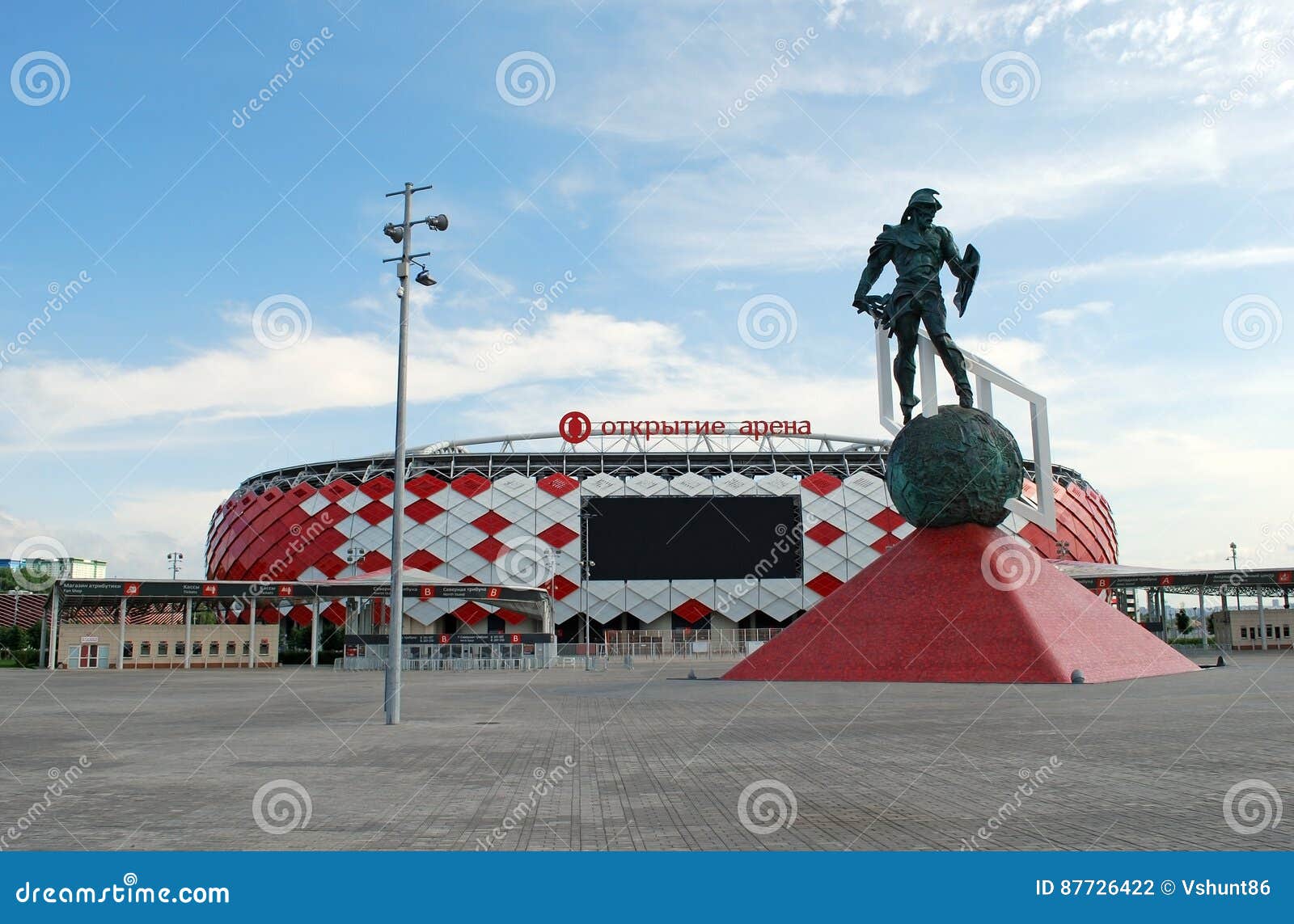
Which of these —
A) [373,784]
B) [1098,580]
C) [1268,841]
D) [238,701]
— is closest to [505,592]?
[238,701]

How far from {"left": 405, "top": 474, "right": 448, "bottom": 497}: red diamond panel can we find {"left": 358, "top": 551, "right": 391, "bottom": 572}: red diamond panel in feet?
13.5

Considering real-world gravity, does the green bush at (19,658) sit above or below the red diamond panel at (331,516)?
below

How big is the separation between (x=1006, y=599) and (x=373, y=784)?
643 inches

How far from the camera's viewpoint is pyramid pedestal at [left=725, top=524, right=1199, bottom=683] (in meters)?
20.4

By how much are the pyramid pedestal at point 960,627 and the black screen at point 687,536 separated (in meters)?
32.4

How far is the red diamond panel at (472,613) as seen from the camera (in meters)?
57.4

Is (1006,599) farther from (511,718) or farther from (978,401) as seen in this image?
(511,718)

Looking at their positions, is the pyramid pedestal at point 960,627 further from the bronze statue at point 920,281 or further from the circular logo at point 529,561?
the circular logo at point 529,561

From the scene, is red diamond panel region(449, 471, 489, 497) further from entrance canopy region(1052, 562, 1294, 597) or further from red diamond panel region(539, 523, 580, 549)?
entrance canopy region(1052, 562, 1294, 597)

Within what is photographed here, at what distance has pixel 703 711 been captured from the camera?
1520 cm

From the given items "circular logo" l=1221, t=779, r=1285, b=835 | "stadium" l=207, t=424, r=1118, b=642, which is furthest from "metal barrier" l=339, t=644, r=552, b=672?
"circular logo" l=1221, t=779, r=1285, b=835

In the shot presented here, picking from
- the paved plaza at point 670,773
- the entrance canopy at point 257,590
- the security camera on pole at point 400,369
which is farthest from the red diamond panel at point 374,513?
the security camera on pole at point 400,369

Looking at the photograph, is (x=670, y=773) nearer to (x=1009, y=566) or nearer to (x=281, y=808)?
(x=281, y=808)

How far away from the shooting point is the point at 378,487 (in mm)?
60969
